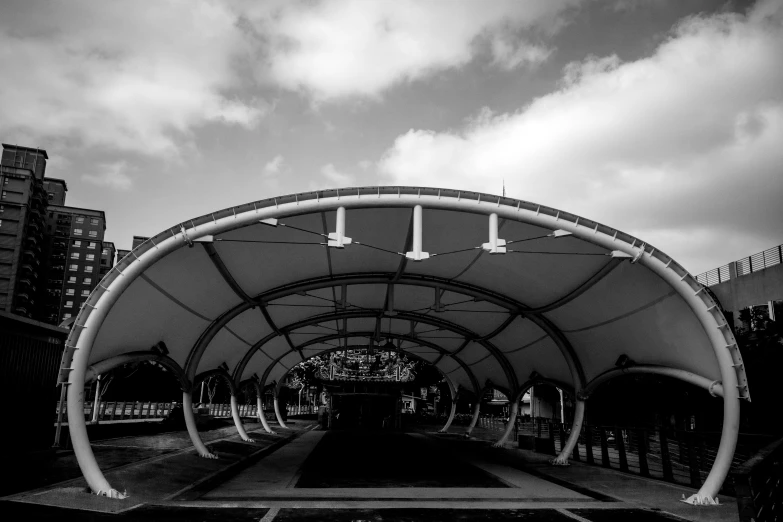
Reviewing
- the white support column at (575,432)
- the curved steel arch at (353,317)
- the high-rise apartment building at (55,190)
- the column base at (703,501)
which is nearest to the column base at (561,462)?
the white support column at (575,432)

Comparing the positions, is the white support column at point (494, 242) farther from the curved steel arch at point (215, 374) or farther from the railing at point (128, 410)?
the railing at point (128, 410)

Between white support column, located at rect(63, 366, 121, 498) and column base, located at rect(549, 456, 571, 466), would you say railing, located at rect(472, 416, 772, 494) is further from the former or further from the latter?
white support column, located at rect(63, 366, 121, 498)

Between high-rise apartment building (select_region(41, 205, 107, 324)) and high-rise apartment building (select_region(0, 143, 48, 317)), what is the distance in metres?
17.9

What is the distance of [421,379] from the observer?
2104 inches

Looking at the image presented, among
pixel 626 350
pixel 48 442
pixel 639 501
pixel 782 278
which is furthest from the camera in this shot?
pixel 782 278

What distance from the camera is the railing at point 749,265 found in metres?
27.9

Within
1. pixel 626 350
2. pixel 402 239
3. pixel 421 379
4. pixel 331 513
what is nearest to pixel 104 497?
pixel 331 513

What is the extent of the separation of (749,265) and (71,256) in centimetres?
10726

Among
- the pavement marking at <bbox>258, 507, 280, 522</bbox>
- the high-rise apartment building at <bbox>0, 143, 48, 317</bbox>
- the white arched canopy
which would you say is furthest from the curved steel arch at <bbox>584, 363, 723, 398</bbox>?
the high-rise apartment building at <bbox>0, 143, 48, 317</bbox>

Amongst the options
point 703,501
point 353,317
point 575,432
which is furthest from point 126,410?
point 703,501

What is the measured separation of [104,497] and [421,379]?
150 ft

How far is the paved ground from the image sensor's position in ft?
28.0

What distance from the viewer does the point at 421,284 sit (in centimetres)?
1545

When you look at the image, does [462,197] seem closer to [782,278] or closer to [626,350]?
[626,350]
